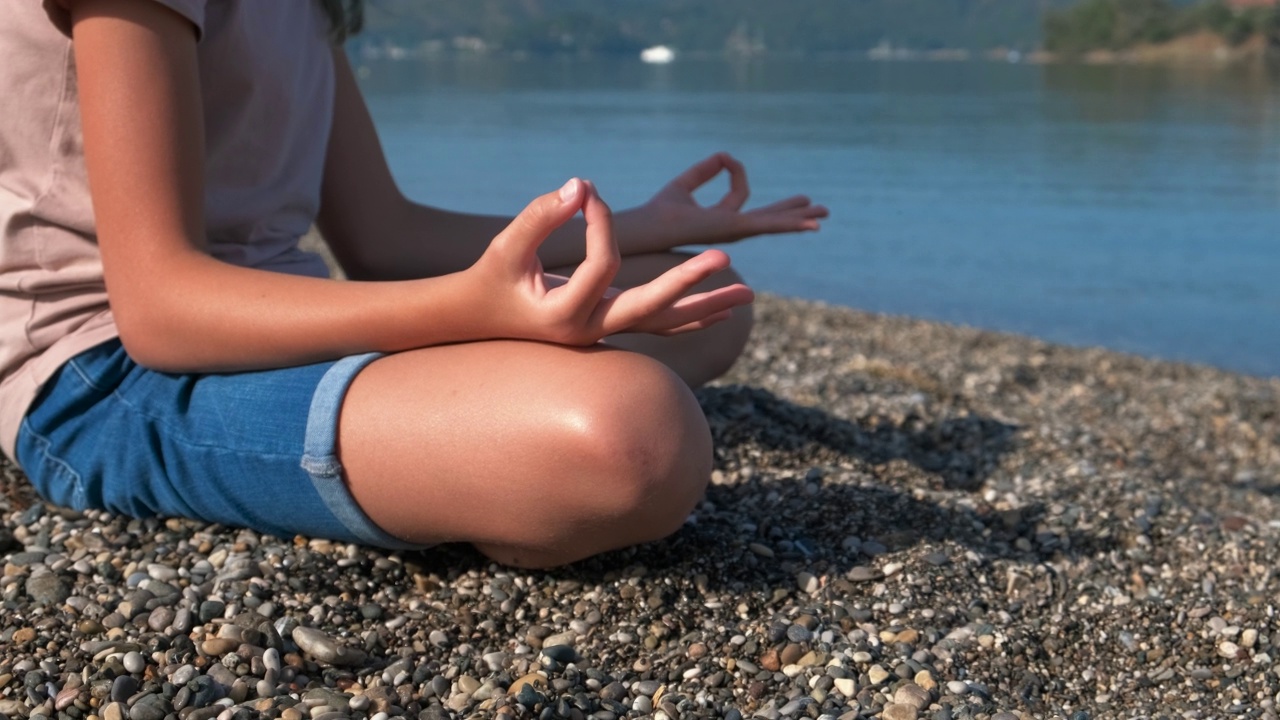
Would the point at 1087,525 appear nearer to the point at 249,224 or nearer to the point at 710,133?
the point at 249,224

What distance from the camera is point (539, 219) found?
5.91 ft

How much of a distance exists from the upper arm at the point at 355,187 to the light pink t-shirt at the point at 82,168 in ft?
1.12

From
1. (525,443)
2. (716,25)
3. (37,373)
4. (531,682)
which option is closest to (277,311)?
(525,443)

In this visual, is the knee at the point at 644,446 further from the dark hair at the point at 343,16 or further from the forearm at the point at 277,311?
the dark hair at the point at 343,16

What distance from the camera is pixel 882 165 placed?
1742 centimetres

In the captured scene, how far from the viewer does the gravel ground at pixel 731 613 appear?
196 centimetres

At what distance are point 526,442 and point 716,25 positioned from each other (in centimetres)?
15757

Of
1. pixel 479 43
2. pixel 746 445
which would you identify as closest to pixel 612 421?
pixel 746 445

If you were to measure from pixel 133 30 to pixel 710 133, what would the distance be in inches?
831

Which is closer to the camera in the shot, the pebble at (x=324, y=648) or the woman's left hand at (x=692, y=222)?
the pebble at (x=324, y=648)

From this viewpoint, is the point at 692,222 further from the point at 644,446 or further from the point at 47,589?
the point at 47,589

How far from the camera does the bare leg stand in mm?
2822

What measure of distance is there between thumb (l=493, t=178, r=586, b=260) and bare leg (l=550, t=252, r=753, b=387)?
88cm

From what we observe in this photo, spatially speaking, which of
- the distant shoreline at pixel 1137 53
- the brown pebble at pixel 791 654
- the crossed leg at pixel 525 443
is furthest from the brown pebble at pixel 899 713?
the distant shoreline at pixel 1137 53
